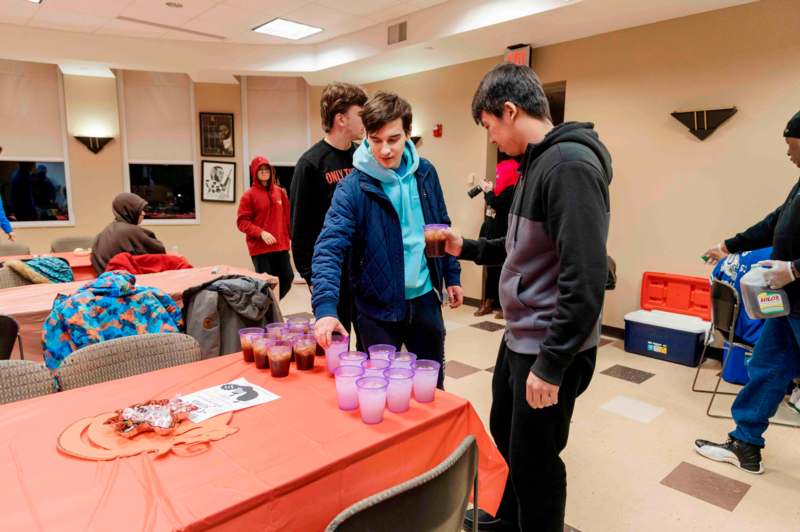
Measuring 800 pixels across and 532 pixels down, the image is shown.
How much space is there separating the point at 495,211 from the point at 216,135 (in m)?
4.27

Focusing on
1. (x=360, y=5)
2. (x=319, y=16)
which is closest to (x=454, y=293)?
(x=360, y=5)

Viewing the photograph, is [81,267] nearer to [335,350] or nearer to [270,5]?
[270,5]

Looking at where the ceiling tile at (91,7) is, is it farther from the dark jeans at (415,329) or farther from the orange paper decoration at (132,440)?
the orange paper decoration at (132,440)

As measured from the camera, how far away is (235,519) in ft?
3.26

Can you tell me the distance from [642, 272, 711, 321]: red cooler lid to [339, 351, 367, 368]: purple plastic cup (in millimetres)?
3524

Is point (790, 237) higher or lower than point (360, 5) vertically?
lower

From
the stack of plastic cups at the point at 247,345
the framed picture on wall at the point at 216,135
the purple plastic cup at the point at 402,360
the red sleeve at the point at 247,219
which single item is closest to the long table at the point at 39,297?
the red sleeve at the point at 247,219

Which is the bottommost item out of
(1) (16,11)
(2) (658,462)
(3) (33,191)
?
(2) (658,462)

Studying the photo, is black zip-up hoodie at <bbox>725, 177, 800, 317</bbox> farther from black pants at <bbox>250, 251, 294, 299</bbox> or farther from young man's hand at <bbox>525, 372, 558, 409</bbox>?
black pants at <bbox>250, 251, 294, 299</bbox>

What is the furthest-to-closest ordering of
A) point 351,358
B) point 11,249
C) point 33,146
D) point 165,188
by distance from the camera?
point 165,188 → point 33,146 → point 11,249 → point 351,358

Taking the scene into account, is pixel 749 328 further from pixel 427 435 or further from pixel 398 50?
pixel 398 50

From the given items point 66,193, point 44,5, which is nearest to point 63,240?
point 66,193

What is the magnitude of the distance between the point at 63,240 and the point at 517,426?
5.54m

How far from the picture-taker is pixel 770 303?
2.26 m
